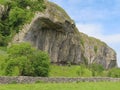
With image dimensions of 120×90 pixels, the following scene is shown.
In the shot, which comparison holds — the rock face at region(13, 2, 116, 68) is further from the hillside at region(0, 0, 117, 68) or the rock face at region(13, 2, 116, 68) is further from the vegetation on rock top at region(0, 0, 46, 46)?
the vegetation on rock top at region(0, 0, 46, 46)

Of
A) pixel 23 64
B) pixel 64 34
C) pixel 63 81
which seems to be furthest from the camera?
pixel 64 34

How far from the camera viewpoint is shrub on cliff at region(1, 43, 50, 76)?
67438 millimetres

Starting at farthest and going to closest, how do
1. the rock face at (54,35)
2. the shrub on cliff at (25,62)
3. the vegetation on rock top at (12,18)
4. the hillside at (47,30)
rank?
the rock face at (54,35) < the hillside at (47,30) < the vegetation on rock top at (12,18) < the shrub on cliff at (25,62)

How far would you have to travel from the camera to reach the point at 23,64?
67.5m

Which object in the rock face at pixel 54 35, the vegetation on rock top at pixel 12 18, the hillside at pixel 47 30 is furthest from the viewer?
the rock face at pixel 54 35

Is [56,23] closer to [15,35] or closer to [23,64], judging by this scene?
[15,35]

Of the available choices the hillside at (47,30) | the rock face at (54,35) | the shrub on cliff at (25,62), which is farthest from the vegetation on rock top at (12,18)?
the shrub on cliff at (25,62)

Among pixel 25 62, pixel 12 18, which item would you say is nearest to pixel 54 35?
pixel 12 18

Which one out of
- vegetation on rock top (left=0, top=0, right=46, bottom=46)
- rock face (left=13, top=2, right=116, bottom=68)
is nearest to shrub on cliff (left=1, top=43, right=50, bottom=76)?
vegetation on rock top (left=0, top=0, right=46, bottom=46)

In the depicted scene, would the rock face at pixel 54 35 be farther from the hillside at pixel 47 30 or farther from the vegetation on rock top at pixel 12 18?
the vegetation on rock top at pixel 12 18

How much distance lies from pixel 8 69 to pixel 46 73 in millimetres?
7380

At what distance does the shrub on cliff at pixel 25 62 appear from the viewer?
6744 cm

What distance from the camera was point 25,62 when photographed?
66.8 metres

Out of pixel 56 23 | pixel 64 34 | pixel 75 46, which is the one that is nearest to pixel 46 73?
pixel 56 23
